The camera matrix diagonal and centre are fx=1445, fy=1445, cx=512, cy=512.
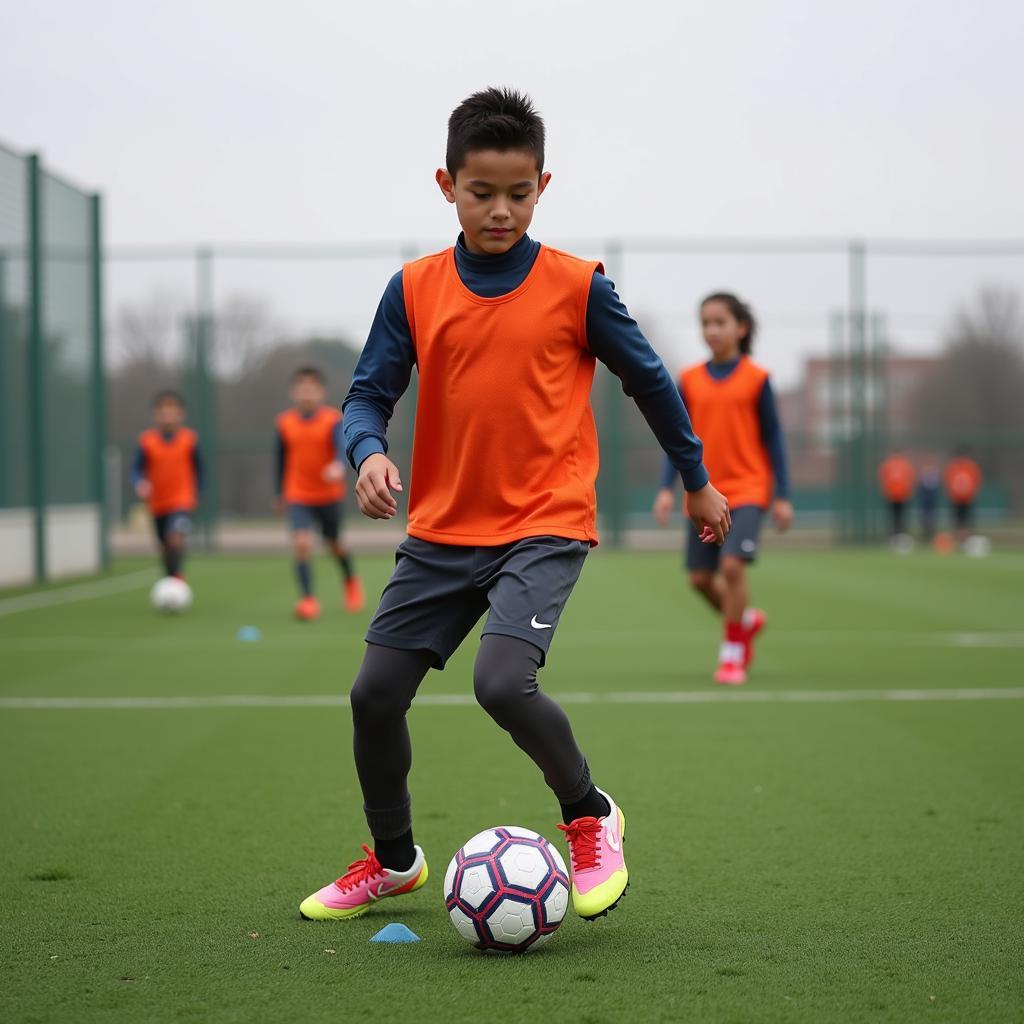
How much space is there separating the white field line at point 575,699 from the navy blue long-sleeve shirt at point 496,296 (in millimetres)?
3796

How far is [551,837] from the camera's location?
4.54 m

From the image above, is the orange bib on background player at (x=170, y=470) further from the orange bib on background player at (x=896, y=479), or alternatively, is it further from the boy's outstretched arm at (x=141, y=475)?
the orange bib on background player at (x=896, y=479)

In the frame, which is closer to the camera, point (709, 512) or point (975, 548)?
point (709, 512)

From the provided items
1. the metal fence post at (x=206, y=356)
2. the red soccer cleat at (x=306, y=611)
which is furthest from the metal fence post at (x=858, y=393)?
the red soccer cleat at (x=306, y=611)

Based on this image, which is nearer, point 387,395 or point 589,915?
point 589,915

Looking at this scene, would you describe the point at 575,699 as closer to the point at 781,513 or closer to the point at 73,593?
the point at 781,513

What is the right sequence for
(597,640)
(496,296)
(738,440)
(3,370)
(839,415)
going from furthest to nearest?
(839,415), (3,370), (597,640), (738,440), (496,296)

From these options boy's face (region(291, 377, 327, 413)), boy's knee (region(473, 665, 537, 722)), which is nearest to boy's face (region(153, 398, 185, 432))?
boy's face (region(291, 377, 327, 413))

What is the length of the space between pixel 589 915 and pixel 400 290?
1609 millimetres

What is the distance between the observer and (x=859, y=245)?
24562 millimetres

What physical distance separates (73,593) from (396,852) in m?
11.9

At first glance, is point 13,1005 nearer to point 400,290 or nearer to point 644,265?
point 400,290

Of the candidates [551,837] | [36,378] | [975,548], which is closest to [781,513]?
[551,837]

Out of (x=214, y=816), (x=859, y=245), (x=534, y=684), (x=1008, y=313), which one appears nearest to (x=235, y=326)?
(x=859, y=245)
